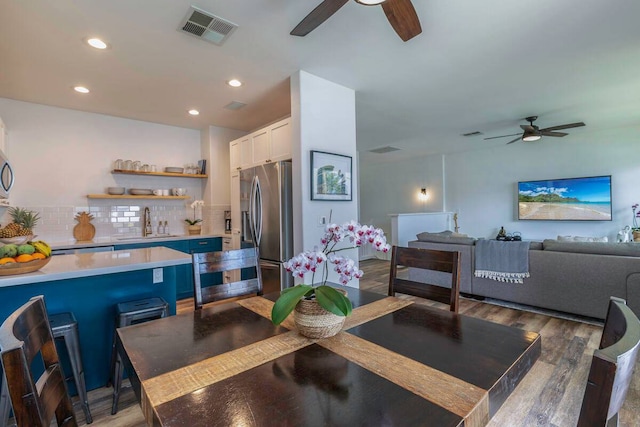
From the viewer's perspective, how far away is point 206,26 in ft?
7.56

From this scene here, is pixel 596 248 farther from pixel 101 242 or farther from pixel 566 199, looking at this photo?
pixel 101 242

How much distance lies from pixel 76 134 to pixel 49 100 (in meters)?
0.50

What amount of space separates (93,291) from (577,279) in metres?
4.44

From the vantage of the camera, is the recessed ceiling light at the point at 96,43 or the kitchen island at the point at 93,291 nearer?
the kitchen island at the point at 93,291

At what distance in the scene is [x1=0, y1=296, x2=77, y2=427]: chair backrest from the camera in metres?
0.64

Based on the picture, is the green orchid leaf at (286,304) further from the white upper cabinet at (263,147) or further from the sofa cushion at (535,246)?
the sofa cushion at (535,246)

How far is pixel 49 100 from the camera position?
3754 millimetres

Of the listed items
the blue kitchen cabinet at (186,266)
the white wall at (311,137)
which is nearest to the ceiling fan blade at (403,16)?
the white wall at (311,137)

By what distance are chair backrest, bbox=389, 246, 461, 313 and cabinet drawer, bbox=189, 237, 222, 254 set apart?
3.38 m

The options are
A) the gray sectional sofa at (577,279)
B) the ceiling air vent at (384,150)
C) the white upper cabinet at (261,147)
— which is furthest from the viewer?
the ceiling air vent at (384,150)

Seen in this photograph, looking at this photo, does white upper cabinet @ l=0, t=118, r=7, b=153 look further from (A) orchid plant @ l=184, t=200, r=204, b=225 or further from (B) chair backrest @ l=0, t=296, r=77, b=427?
(B) chair backrest @ l=0, t=296, r=77, b=427

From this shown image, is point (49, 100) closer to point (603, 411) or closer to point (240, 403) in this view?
point (240, 403)

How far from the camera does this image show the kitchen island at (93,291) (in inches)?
74.8

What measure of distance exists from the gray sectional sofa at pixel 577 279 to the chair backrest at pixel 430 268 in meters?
2.50
